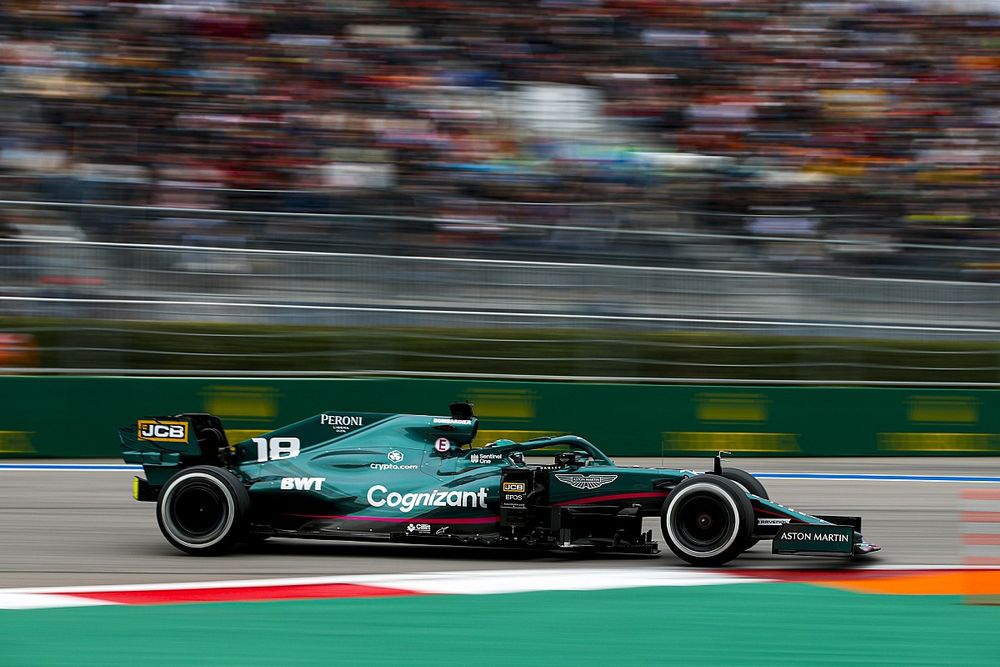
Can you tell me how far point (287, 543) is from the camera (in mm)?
7875

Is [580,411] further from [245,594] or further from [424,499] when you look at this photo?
[245,594]

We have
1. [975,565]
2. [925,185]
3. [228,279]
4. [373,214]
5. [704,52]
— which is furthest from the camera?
[704,52]

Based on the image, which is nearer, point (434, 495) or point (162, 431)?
point (434, 495)

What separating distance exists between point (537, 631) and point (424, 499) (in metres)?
1.91

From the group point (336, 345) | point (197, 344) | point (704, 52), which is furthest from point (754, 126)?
point (197, 344)

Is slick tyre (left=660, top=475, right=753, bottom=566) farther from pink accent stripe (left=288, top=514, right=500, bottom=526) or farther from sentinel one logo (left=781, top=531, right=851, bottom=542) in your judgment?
pink accent stripe (left=288, top=514, right=500, bottom=526)

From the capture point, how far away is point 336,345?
1209 centimetres

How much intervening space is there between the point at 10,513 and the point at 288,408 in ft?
11.3

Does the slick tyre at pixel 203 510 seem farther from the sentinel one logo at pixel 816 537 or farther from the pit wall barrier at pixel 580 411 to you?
the pit wall barrier at pixel 580 411

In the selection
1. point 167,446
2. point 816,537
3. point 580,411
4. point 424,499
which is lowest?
point 816,537

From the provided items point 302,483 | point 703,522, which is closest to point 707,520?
point 703,522

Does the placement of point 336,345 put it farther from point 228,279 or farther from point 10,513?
point 10,513

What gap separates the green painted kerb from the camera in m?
4.89

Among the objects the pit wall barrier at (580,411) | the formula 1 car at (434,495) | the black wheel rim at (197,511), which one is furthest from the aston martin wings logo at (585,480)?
the pit wall barrier at (580,411)
